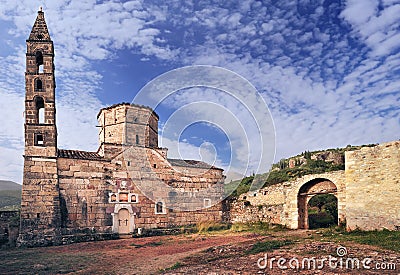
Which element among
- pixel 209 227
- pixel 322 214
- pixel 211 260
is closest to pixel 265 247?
pixel 211 260

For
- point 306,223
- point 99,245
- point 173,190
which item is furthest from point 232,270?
point 173,190

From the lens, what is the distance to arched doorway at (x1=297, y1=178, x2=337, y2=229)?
17484 mm

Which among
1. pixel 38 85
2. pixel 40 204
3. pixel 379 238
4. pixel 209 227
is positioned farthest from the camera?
pixel 209 227

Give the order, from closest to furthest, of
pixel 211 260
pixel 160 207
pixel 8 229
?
pixel 211 260 → pixel 8 229 → pixel 160 207

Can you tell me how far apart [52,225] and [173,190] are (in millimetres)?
8239

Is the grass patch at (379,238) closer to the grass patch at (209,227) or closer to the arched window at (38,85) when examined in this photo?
the grass patch at (209,227)

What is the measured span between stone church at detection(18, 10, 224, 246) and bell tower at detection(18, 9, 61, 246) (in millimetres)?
46

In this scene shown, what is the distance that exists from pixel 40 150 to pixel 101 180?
153 inches

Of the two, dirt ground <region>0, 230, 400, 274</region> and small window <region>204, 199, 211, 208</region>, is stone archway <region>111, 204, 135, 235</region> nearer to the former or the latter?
dirt ground <region>0, 230, 400, 274</region>

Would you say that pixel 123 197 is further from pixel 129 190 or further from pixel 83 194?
pixel 83 194

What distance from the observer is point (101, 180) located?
64.4 ft

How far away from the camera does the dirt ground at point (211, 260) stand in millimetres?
8391

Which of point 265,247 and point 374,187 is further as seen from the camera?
point 374,187

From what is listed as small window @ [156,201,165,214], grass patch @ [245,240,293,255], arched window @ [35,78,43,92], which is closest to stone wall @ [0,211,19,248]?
Result: arched window @ [35,78,43,92]
